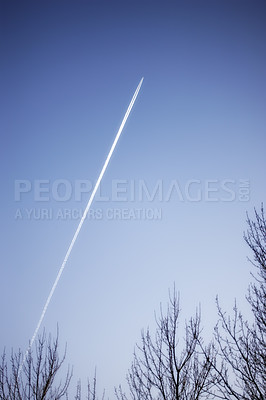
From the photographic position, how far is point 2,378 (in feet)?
22.4

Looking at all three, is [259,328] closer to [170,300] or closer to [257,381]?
[257,381]

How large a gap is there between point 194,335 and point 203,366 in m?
0.65

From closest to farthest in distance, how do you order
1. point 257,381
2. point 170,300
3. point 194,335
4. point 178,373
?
point 257,381 < point 178,373 < point 194,335 < point 170,300

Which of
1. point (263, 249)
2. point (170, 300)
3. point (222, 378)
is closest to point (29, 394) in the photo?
point (170, 300)

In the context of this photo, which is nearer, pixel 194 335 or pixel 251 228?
pixel 194 335

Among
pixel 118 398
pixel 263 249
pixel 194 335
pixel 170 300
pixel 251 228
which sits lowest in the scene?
pixel 118 398

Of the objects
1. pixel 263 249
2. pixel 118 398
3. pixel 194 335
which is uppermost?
pixel 263 249

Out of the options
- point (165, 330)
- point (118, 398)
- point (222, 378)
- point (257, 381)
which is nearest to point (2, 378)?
point (118, 398)

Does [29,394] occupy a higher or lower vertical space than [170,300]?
lower

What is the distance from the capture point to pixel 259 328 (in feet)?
18.5

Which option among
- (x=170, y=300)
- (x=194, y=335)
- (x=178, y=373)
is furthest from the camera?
(x=170, y=300)

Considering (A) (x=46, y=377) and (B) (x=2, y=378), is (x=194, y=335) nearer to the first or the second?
(A) (x=46, y=377)

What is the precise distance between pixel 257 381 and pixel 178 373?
1.64m

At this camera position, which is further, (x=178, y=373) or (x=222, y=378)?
(x=178, y=373)
